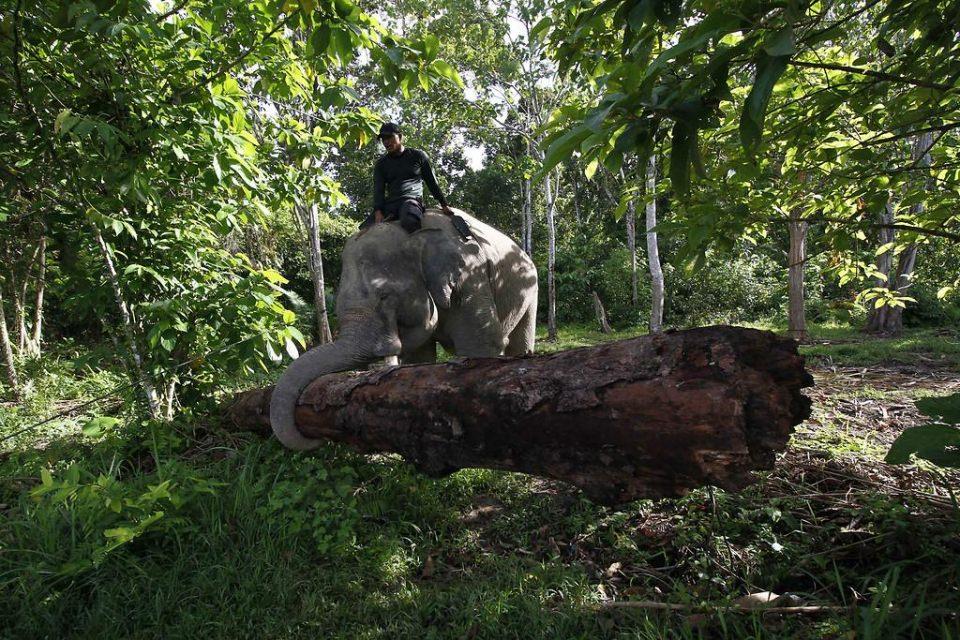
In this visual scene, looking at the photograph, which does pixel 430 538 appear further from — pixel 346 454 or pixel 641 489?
pixel 641 489

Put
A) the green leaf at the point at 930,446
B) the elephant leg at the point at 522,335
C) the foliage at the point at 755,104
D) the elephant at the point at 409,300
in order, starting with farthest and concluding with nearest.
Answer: the elephant leg at the point at 522,335 < the elephant at the point at 409,300 < the green leaf at the point at 930,446 < the foliage at the point at 755,104

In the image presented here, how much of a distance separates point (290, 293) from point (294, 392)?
2.84ft

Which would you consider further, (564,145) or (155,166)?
(155,166)

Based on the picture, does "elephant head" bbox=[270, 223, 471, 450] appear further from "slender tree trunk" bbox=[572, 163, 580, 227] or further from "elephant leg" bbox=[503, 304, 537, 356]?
"slender tree trunk" bbox=[572, 163, 580, 227]

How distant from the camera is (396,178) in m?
4.01

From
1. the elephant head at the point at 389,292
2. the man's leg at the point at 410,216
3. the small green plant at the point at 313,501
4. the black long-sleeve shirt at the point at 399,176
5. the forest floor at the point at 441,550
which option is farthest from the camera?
the black long-sleeve shirt at the point at 399,176

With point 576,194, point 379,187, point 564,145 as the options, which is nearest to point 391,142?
point 379,187

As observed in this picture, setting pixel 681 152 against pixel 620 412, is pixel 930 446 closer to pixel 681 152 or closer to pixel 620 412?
pixel 620 412

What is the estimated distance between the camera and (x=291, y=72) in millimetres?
3559

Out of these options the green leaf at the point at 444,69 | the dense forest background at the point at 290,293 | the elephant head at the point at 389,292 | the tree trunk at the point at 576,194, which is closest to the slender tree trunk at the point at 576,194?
the tree trunk at the point at 576,194

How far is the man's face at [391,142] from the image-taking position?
388cm

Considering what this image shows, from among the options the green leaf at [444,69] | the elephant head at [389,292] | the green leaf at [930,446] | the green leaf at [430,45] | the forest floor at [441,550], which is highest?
the green leaf at [430,45]

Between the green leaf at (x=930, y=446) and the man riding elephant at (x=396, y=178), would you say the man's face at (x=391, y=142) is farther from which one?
the green leaf at (x=930, y=446)

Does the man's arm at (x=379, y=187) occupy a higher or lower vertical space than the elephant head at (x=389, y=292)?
higher
